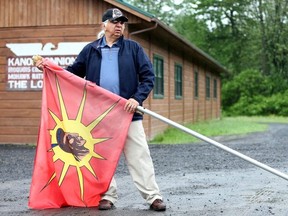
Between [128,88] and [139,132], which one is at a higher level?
[128,88]

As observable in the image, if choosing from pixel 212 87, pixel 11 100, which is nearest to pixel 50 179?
pixel 11 100

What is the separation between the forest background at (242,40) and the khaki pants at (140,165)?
130 feet

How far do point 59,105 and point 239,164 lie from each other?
5135 millimetres

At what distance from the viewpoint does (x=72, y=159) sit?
20.1 ft

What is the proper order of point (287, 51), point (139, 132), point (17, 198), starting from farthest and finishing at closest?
point (287, 51) < point (17, 198) < point (139, 132)

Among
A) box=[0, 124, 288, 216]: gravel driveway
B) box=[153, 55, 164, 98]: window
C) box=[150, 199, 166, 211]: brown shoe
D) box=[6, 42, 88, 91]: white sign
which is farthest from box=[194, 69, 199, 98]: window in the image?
box=[150, 199, 166, 211]: brown shoe

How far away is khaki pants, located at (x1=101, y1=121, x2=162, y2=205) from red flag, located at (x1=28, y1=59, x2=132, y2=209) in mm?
98

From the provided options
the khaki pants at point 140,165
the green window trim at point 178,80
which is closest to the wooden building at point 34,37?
the green window trim at point 178,80

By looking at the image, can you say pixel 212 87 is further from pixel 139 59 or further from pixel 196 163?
pixel 139 59

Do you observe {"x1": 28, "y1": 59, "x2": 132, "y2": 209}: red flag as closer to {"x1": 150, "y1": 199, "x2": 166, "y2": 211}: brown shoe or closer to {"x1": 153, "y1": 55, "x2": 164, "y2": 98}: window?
{"x1": 150, "y1": 199, "x2": 166, "y2": 211}: brown shoe

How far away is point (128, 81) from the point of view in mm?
6066

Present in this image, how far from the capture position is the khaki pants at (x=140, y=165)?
5941 mm

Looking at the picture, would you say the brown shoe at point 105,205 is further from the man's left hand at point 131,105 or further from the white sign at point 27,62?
the white sign at point 27,62

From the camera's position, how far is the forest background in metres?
47.1
